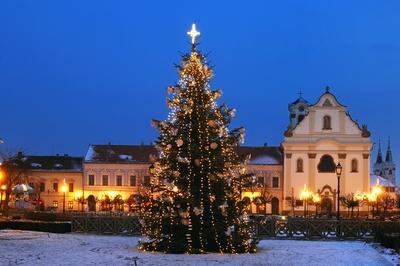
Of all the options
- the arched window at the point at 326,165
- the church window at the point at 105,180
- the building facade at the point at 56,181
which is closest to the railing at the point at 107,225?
the arched window at the point at 326,165

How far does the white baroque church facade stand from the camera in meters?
90.1

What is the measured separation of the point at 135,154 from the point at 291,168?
21.1 metres

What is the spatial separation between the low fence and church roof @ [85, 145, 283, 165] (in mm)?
56343

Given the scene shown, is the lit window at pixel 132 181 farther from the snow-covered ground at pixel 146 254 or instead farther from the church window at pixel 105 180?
the snow-covered ground at pixel 146 254

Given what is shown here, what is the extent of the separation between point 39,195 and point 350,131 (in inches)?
1595

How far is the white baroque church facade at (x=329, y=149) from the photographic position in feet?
296

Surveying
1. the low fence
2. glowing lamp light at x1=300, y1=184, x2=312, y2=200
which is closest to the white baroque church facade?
glowing lamp light at x1=300, y1=184, x2=312, y2=200

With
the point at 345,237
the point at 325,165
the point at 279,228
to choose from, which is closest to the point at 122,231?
the point at 279,228

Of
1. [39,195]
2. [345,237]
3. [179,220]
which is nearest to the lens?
[179,220]

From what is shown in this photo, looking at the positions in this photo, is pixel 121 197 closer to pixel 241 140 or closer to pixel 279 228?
pixel 279 228

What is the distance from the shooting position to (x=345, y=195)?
89.8m

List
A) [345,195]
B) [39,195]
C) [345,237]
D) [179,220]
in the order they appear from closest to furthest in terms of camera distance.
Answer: [179,220]
[345,237]
[345,195]
[39,195]

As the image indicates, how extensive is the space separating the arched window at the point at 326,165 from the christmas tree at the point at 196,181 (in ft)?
210

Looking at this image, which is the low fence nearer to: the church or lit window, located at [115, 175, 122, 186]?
the church
